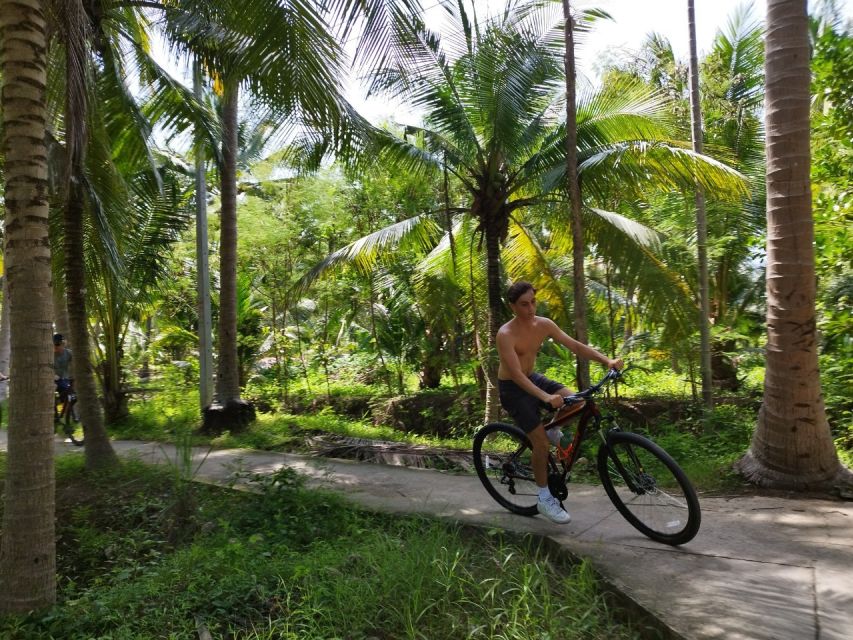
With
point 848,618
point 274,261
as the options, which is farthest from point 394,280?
point 848,618

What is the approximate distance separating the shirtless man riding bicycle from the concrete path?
389 millimetres

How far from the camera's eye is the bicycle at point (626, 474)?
419 centimetres

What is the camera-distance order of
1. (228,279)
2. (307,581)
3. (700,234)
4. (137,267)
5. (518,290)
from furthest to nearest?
(137,267) → (228,279) → (700,234) → (518,290) → (307,581)

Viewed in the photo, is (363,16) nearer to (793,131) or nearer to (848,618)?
(793,131)

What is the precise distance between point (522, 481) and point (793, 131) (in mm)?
3687

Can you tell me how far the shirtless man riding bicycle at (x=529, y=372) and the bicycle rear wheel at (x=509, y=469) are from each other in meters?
0.22

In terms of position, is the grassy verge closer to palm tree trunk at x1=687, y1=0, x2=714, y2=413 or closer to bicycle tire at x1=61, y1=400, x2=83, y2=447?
bicycle tire at x1=61, y1=400, x2=83, y2=447

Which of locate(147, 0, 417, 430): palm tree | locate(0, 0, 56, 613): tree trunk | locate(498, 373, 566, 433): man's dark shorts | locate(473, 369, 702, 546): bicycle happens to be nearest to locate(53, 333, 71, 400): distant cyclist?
locate(147, 0, 417, 430): palm tree

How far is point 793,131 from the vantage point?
219 inches

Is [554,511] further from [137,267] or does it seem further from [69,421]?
[137,267]

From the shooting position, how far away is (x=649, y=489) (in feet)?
14.4

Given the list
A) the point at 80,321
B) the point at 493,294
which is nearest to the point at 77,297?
the point at 80,321

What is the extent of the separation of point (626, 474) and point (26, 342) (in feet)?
12.9

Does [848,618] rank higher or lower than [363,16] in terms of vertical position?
lower
